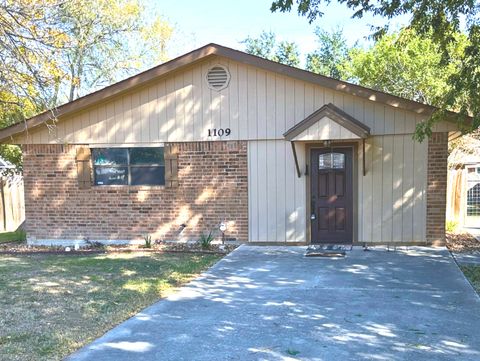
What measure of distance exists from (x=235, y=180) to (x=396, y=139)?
350cm

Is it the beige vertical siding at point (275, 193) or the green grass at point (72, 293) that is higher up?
the beige vertical siding at point (275, 193)

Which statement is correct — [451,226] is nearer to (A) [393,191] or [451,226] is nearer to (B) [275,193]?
(A) [393,191]

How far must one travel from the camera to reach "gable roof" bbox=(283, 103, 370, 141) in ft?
29.8

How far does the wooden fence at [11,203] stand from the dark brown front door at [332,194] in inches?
422

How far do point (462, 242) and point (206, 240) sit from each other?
222 inches

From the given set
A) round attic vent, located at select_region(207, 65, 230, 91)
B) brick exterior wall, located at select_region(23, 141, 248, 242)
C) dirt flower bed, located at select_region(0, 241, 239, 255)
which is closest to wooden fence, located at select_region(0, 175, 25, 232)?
brick exterior wall, located at select_region(23, 141, 248, 242)

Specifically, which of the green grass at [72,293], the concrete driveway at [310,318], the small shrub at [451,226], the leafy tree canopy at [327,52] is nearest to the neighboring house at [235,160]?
the green grass at [72,293]

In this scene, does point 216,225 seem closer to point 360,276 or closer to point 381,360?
point 360,276

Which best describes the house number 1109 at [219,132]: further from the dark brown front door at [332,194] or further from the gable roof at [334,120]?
the dark brown front door at [332,194]

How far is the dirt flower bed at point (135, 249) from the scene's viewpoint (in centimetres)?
989

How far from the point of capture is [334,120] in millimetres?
9141

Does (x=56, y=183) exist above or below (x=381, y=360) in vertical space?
above

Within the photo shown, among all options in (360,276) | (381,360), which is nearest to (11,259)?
(360,276)

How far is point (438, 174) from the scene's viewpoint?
945 centimetres
